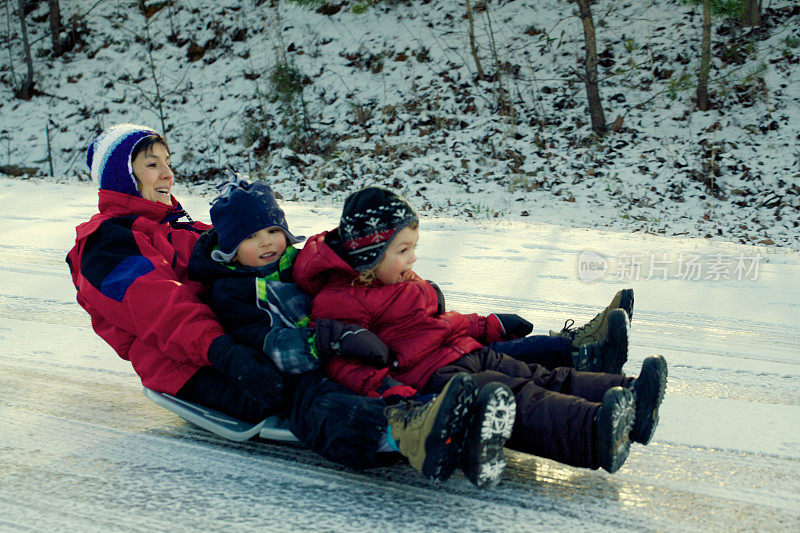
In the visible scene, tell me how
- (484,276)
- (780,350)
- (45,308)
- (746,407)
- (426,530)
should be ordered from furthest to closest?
(484,276) → (45,308) → (780,350) → (746,407) → (426,530)

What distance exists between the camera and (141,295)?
205 cm

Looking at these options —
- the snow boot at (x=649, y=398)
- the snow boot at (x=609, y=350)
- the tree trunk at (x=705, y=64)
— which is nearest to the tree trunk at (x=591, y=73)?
the tree trunk at (x=705, y=64)

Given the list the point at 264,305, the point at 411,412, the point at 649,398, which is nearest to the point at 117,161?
the point at 264,305

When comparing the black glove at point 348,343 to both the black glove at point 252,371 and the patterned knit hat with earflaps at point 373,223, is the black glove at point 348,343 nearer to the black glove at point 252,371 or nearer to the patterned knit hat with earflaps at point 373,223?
the black glove at point 252,371

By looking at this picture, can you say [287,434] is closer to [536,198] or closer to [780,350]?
[780,350]

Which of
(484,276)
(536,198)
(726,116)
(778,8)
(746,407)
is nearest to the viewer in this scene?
(746,407)

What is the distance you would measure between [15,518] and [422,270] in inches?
108

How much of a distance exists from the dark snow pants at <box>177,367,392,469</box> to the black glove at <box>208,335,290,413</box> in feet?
0.04

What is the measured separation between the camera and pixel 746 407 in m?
2.32

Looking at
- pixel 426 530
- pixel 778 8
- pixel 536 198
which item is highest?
pixel 778 8

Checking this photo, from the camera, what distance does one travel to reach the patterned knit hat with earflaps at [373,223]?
2.04m

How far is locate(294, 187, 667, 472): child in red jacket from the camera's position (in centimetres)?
187

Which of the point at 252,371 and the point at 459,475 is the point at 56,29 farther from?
the point at 459,475

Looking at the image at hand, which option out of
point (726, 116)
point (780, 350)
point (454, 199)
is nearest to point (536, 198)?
point (454, 199)
